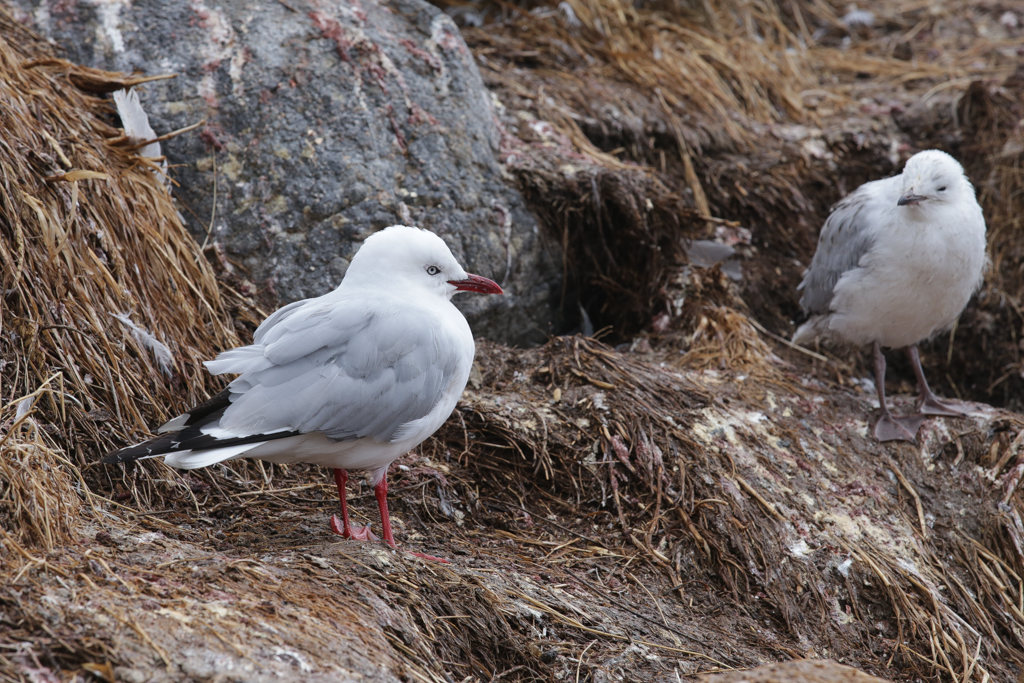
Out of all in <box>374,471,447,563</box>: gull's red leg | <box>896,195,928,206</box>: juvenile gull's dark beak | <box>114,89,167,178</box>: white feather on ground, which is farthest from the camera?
<box>896,195,928,206</box>: juvenile gull's dark beak

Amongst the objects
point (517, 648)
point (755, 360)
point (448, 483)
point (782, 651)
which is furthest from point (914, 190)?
point (517, 648)

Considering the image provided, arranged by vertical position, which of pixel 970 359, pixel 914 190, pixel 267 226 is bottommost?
pixel 970 359

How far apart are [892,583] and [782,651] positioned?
2.18 feet

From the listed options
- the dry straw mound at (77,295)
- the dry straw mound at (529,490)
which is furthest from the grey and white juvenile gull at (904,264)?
the dry straw mound at (77,295)

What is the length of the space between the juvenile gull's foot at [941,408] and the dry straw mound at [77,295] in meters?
3.36

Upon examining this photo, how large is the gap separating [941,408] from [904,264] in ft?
2.45

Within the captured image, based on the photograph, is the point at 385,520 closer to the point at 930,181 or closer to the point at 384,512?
the point at 384,512

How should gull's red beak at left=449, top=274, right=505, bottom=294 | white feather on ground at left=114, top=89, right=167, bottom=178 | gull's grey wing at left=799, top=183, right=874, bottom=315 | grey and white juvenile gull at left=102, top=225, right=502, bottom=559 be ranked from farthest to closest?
gull's grey wing at left=799, top=183, right=874, bottom=315
white feather on ground at left=114, top=89, right=167, bottom=178
gull's red beak at left=449, top=274, right=505, bottom=294
grey and white juvenile gull at left=102, top=225, right=502, bottom=559

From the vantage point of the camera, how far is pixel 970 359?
557 cm

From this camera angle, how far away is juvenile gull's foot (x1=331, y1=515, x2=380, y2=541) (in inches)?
118

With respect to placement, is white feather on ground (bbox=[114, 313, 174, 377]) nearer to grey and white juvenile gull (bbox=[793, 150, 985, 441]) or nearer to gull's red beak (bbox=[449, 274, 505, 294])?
gull's red beak (bbox=[449, 274, 505, 294])

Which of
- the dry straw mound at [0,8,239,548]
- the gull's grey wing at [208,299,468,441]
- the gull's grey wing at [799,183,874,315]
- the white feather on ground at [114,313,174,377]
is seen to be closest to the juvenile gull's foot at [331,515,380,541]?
the gull's grey wing at [208,299,468,441]

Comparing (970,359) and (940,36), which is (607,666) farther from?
(940,36)

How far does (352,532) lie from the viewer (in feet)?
10.0
